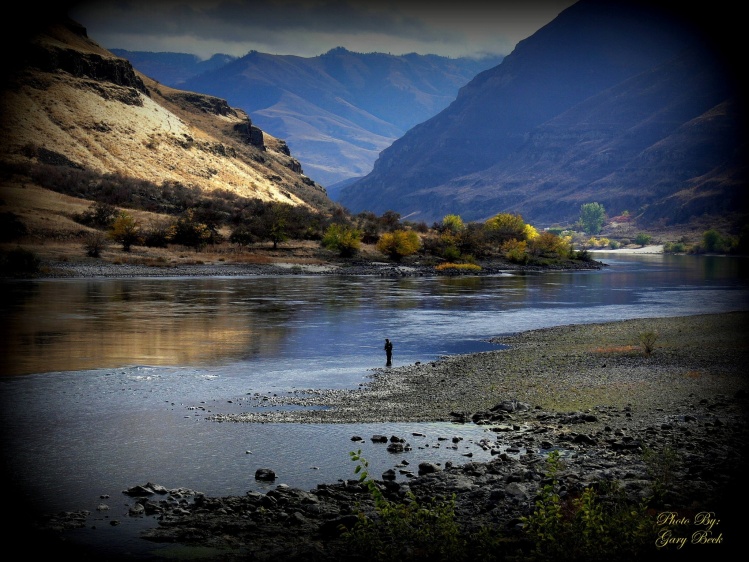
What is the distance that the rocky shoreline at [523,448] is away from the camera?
13398mm

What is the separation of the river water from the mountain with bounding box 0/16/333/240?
49566 millimetres

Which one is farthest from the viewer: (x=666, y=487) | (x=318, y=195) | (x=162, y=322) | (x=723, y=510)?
(x=318, y=195)

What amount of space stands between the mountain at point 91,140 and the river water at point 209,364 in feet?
163

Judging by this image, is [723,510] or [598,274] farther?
[598,274]

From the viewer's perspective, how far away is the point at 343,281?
8481 centimetres

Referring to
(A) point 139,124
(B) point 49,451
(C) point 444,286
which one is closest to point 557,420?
(B) point 49,451

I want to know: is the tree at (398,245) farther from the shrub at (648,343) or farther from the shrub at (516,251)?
the shrub at (648,343)

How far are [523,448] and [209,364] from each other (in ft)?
58.3

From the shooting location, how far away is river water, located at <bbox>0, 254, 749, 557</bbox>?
17.1 meters

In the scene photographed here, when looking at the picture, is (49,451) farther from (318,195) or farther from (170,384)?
(318,195)

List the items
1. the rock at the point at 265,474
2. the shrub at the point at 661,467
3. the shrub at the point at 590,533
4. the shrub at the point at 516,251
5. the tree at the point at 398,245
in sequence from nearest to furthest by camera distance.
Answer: the shrub at the point at 590,533, the shrub at the point at 661,467, the rock at the point at 265,474, the tree at the point at 398,245, the shrub at the point at 516,251

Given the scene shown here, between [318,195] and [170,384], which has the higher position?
[318,195]

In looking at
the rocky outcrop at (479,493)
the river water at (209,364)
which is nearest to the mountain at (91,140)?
the river water at (209,364)

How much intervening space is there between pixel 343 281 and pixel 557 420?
2557 inches
